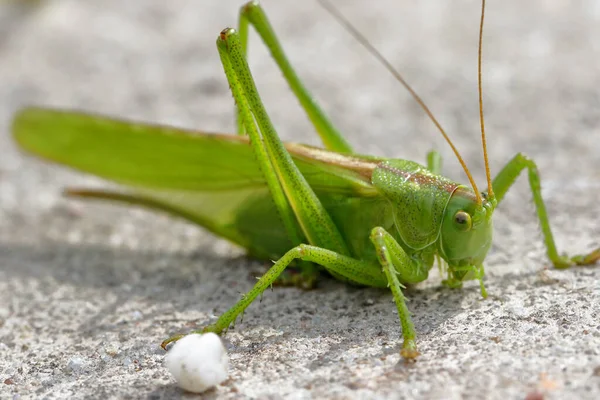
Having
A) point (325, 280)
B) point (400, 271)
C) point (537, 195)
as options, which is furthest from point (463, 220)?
point (325, 280)

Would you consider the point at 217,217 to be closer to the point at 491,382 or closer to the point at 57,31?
the point at 491,382

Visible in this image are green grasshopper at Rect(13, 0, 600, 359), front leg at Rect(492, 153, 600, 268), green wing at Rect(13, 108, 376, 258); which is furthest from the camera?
green wing at Rect(13, 108, 376, 258)

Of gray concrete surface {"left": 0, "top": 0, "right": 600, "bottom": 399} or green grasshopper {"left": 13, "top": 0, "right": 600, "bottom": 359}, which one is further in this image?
green grasshopper {"left": 13, "top": 0, "right": 600, "bottom": 359}

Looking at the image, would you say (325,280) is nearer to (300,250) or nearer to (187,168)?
(300,250)

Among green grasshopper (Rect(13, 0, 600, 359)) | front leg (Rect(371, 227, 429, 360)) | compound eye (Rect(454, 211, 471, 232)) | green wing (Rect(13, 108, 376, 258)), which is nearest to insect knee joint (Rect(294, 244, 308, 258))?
green grasshopper (Rect(13, 0, 600, 359))

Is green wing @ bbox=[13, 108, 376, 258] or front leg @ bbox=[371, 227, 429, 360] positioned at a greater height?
green wing @ bbox=[13, 108, 376, 258]

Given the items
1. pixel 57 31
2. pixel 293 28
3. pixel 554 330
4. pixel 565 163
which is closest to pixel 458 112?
pixel 565 163

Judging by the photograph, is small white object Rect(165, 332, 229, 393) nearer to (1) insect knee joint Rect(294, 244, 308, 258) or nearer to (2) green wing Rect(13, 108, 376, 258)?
(1) insect knee joint Rect(294, 244, 308, 258)

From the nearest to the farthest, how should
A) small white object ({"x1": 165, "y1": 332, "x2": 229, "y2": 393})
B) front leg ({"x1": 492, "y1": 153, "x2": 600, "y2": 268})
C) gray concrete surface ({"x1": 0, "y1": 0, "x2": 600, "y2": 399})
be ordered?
1. small white object ({"x1": 165, "y1": 332, "x2": 229, "y2": 393})
2. gray concrete surface ({"x1": 0, "y1": 0, "x2": 600, "y2": 399})
3. front leg ({"x1": 492, "y1": 153, "x2": 600, "y2": 268})
